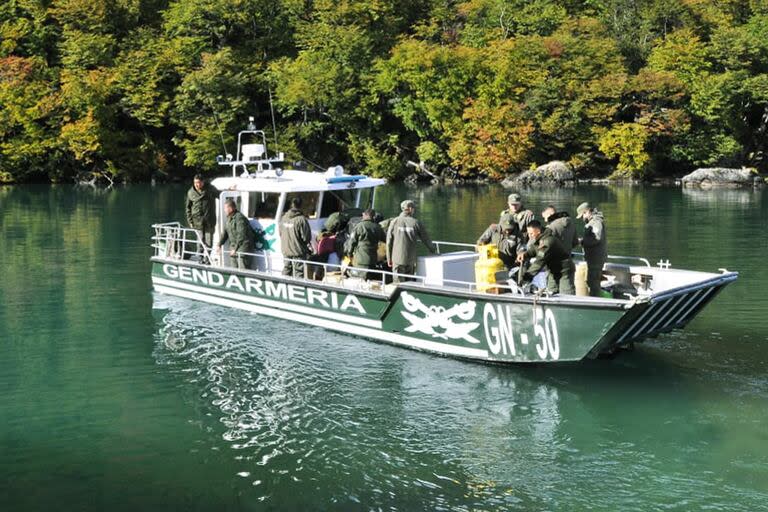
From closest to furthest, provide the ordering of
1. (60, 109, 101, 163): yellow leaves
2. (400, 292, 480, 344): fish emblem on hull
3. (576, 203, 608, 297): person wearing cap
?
(576, 203, 608, 297): person wearing cap, (400, 292, 480, 344): fish emblem on hull, (60, 109, 101, 163): yellow leaves

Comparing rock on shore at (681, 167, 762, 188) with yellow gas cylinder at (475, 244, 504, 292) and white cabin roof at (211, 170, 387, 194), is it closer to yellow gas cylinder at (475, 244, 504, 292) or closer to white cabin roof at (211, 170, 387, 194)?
white cabin roof at (211, 170, 387, 194)

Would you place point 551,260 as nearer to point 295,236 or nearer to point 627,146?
point 295,236

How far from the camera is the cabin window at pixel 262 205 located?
17.2 metres

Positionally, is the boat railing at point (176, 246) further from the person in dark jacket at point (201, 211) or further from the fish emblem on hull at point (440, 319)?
the fish emblem on hull at point (440, 319)

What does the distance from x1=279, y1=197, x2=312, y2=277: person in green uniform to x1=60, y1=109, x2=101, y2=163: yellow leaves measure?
46.0 m

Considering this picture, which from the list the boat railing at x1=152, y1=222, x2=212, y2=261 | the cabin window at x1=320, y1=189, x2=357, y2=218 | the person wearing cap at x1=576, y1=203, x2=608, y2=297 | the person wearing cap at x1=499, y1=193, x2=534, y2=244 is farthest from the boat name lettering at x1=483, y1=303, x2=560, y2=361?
the boat railing at x1=152, y1=222, x2=212, y2=261

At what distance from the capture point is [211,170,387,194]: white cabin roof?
16.7m

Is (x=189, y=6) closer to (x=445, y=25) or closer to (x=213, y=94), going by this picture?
(x=213, y=94)

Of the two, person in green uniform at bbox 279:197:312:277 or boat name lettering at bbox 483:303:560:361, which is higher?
person in green uniform at bbox 279:197:312:277

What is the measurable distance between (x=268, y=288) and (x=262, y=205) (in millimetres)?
1799

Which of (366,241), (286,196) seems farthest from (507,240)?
(286,196)

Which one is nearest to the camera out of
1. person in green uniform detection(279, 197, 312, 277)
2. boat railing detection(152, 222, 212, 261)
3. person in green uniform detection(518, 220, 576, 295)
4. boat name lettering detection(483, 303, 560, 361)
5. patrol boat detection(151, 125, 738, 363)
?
patrol boat detection(151, 125, 738, 363)

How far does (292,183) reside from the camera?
1681cm

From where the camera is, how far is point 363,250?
15117 millimetres
